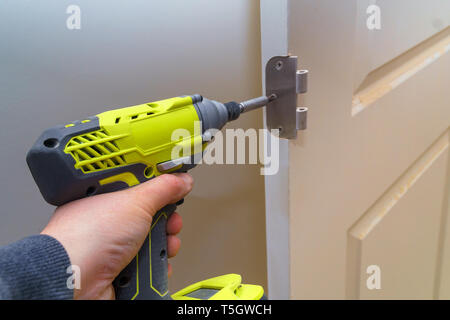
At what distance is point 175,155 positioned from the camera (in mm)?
450

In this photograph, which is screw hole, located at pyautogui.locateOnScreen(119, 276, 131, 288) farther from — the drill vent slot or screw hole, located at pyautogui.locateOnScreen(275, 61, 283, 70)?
screw hole, located at pyautogui.locateOnScreen(275, 61, 283, 70)

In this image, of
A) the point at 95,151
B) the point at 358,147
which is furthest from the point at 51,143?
the point at 358,147

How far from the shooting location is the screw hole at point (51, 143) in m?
0.37

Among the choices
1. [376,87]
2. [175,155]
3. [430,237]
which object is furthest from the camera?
[430,237]

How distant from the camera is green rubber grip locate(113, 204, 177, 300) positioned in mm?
443

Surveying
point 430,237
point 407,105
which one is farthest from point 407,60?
point 430,237

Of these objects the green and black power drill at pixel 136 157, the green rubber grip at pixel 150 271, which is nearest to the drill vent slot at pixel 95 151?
the green and black power drill at pixel 136 157

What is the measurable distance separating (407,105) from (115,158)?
1.72 ft

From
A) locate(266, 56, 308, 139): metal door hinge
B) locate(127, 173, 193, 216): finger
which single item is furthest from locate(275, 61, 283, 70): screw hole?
locate(127, 173, 193, 216): finger

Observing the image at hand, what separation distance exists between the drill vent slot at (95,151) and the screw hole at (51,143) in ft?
0.04

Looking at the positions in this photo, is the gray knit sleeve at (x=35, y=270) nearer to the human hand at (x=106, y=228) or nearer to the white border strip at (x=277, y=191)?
the human hand at (x=106, y=228)

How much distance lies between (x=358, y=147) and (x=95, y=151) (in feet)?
1.28
